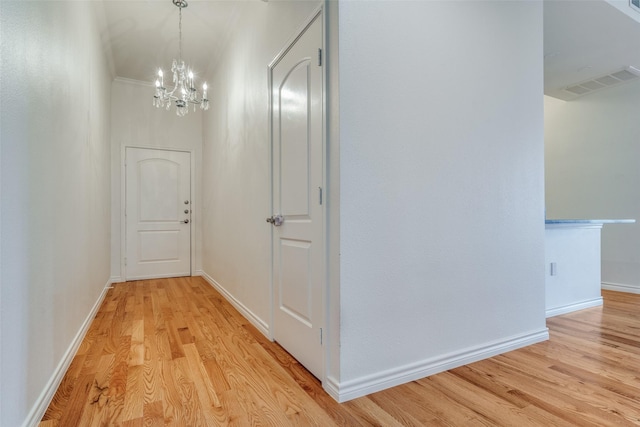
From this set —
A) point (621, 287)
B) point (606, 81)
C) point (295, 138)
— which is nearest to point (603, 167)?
point (606, 81)

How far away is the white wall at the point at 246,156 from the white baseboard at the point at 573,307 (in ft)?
8.22

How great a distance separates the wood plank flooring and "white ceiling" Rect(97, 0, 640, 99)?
8.52ft

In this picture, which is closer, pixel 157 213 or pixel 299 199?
pixel 299 199

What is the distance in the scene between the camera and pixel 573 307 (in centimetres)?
327

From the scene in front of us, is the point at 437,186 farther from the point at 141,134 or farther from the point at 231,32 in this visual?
the point at 141,134

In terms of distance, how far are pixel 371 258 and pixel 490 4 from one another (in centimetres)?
185

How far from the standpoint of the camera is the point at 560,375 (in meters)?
1.96

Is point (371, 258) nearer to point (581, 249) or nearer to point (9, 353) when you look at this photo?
point (9, 353)

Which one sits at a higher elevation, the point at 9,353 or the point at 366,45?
the point at 366,45

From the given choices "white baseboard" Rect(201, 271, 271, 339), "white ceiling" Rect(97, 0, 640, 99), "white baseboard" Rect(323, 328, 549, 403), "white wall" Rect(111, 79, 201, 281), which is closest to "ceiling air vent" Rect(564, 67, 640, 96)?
"white ceiling" Rect(97, 0, 640, 99)

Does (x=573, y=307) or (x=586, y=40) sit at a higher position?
(x=586, y=40)

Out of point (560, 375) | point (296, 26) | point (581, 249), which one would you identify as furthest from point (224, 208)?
point (581, 249)

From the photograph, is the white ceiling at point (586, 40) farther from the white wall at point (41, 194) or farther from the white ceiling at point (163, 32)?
the white wall at point (41, 194)

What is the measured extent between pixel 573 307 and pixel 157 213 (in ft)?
17.1
